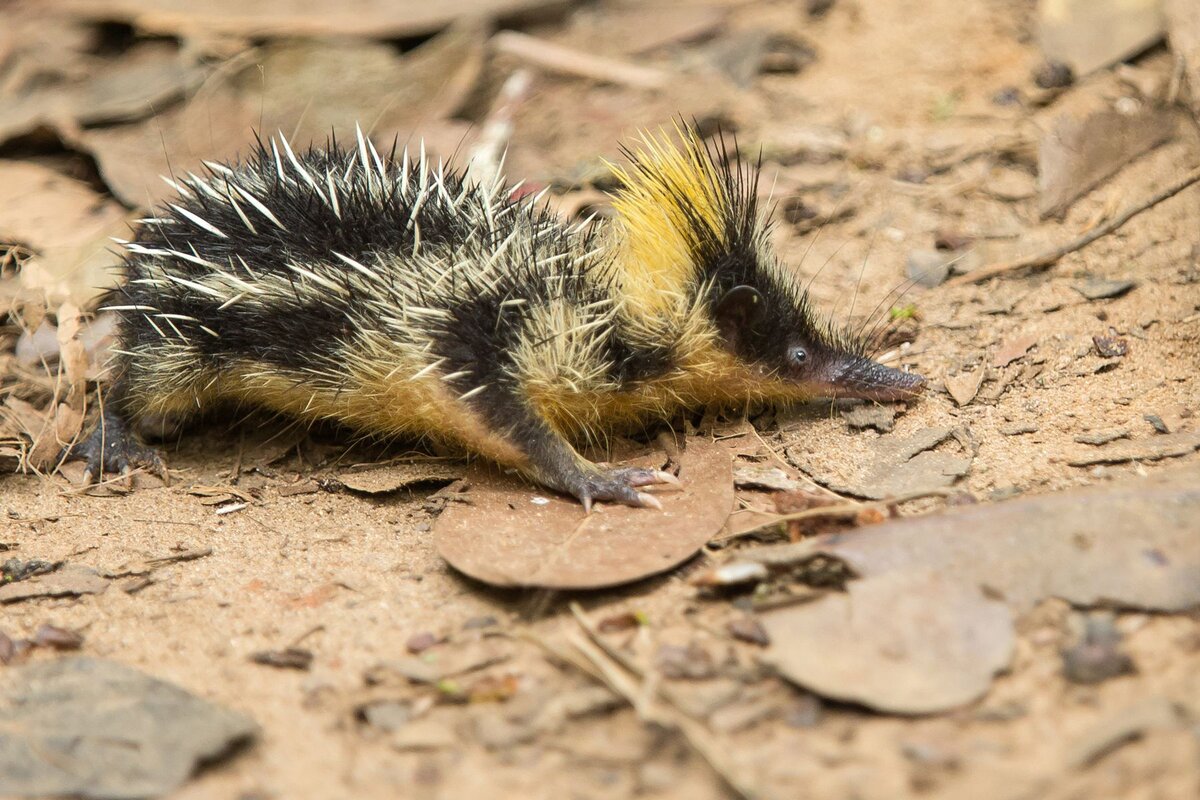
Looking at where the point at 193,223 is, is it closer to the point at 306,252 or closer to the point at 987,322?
the point at 306,252

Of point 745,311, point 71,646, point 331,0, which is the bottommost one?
point 71,646

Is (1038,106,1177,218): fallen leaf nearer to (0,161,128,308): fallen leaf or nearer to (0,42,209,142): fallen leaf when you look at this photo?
(0,161,128,308): fallen leaf

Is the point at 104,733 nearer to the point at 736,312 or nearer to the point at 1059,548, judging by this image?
the point at 736,312

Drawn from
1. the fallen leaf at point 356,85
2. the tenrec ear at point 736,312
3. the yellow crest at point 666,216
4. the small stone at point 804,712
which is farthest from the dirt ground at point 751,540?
the yellow crest at point 666,216

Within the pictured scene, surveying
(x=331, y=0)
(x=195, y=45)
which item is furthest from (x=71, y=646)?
(x=331, y=0)

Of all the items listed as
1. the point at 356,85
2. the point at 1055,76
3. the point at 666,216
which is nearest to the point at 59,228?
the point at 356,85
